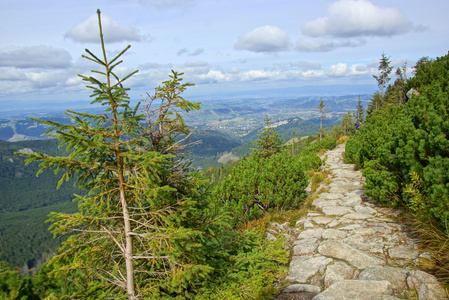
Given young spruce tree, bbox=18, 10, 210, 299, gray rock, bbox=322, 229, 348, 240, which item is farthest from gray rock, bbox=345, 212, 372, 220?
young spruce tree, bbox=18, 10, 210, 299

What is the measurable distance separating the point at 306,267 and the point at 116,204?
3483 millimetres

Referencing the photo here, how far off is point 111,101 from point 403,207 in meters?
6.42

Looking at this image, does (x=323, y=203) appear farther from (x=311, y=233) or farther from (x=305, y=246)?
(x=305, y=246)

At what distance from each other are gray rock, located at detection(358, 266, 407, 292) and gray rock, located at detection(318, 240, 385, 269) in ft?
0.73

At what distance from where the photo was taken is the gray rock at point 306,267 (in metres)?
4.15

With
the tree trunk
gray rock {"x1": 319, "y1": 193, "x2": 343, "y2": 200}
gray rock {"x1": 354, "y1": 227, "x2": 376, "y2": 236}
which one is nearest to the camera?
the tree trunk

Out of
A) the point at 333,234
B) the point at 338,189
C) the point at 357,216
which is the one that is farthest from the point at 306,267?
the point at 338,189

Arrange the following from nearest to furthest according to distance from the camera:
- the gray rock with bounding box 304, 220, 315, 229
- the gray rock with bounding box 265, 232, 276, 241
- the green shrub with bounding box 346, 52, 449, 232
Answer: the green shrub with bounding box 346, 52, 449, 232 < the gray rock with bounding box 265, 232, 276, 241 < the gray rock with bounding box 304, 220, 315, 229

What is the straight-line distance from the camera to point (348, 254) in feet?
14.6

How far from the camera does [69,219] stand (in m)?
2.80

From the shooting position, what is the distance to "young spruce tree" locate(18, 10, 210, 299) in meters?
2.62

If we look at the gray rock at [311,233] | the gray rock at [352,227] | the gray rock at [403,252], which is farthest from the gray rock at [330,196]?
the gray rock at [403,252]

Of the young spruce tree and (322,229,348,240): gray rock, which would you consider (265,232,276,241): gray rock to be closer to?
(322,229,348,240): gray rock

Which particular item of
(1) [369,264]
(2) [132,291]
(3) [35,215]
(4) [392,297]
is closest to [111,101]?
(2) [132,291]
